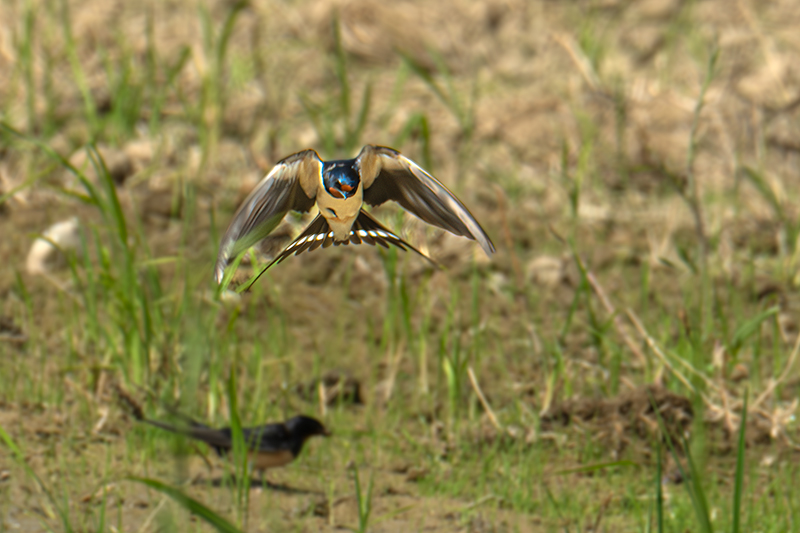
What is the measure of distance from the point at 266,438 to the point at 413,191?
53.4 inches

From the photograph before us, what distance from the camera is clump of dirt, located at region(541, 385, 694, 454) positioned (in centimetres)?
289

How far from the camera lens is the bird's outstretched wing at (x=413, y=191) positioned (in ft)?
3.97

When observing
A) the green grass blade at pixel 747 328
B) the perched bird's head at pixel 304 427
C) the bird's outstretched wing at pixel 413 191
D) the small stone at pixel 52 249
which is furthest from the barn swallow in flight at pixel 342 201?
the small stone at pixel 52 249

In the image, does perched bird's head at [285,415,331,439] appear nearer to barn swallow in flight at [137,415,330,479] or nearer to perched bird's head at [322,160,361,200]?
barn swallow in flight at [137,415,330,479]

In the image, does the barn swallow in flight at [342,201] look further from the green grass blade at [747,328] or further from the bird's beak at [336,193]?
the green grass blade at [747,328]

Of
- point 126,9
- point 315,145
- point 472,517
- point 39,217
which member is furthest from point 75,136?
point 472,517

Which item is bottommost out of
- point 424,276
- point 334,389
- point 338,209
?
point 334,389

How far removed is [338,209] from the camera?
1.27m

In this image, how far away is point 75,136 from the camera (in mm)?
4750

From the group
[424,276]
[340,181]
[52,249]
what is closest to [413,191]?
[340,181]

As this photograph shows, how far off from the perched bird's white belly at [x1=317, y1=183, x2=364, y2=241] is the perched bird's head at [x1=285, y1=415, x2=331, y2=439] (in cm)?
143

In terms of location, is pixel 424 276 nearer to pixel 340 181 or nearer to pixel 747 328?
pixel 747 328

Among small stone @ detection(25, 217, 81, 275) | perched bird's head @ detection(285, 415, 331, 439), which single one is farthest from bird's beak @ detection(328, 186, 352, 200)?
small stone @ detection(25, 217, 81, 275)

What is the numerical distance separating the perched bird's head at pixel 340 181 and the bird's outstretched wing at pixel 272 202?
51 millimetres
